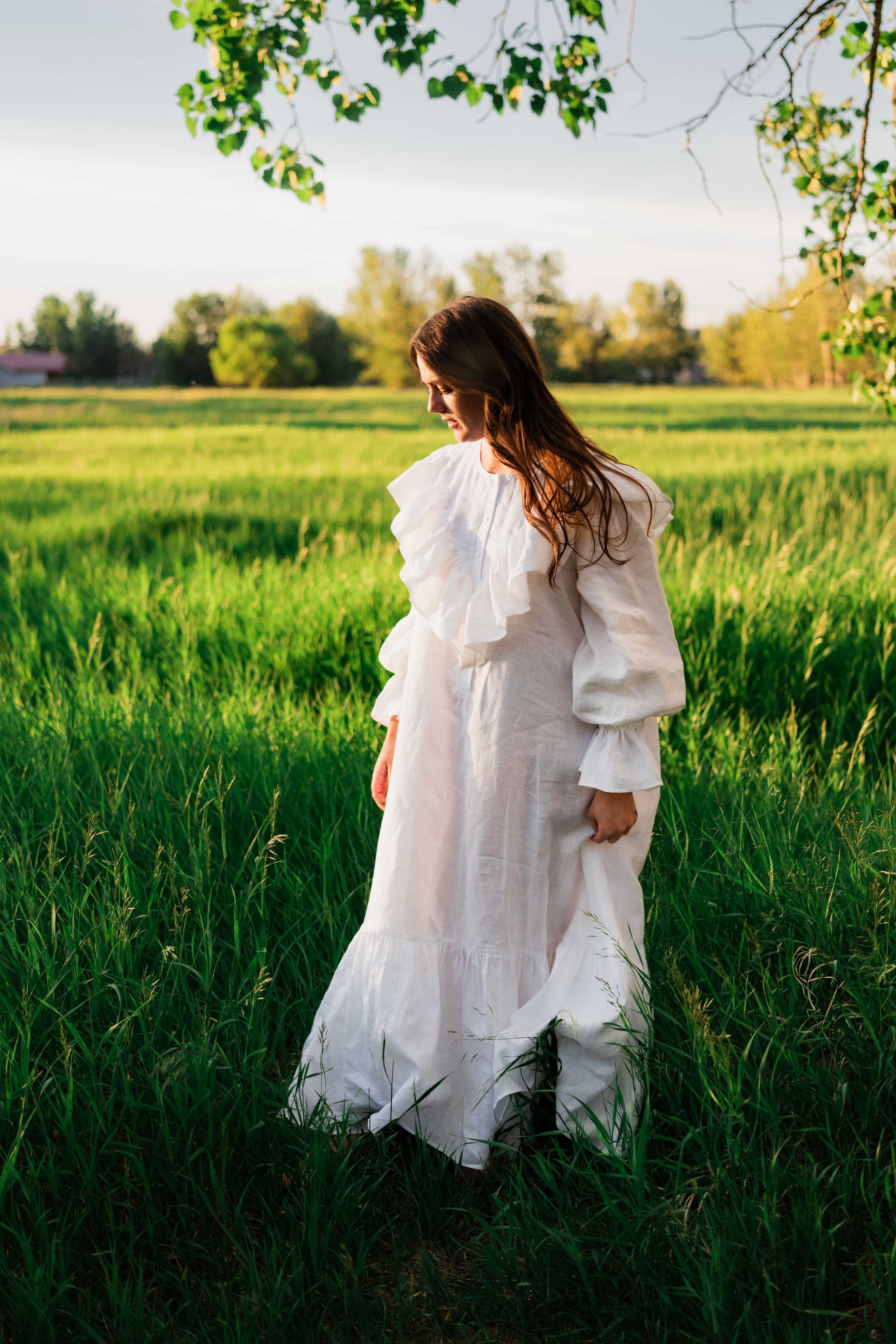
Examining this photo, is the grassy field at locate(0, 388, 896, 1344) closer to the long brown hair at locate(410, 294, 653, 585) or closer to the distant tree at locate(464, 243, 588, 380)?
the long brown hair at locate(410, 294, 653, 585)

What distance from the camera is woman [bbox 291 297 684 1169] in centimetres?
176

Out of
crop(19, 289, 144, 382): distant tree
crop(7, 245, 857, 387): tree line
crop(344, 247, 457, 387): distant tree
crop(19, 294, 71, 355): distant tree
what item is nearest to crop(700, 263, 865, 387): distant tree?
crop(7, 245, 857, 387): tree line

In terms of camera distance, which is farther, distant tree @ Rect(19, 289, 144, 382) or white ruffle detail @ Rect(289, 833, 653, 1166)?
distant tree @ Rect(19, 289, 144, 382)

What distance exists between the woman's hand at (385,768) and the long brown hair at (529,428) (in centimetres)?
61

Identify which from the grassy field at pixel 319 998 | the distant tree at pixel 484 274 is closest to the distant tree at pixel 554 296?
the distant tree at pixel 484 274

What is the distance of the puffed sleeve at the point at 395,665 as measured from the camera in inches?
83.9

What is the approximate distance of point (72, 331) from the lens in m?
79.3

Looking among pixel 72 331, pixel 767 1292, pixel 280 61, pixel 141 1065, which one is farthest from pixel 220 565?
pixel 72 331

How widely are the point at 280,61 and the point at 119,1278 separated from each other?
368 centimetres

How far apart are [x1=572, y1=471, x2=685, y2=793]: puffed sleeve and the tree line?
72.0 metres

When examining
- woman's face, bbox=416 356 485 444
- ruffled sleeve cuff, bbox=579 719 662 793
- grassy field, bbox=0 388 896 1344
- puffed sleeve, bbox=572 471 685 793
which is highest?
woman's face, bbox=416 356 485 444

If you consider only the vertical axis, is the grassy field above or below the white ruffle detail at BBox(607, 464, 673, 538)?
below

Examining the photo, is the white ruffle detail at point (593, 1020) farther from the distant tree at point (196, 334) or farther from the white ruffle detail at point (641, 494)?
the distant tree at point (196, 334)

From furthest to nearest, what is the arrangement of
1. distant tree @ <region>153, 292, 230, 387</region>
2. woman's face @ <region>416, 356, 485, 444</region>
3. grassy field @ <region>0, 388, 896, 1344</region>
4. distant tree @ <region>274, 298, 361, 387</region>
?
distant tree @ <region>274, 298, 361, 387</region> < distant tree @ <region>153, 292, 230, 387</region> < woman's face @ <region>416, 356, 485, 444</region> < grassy field @ <region>0, 388, 896, 1344</region>
